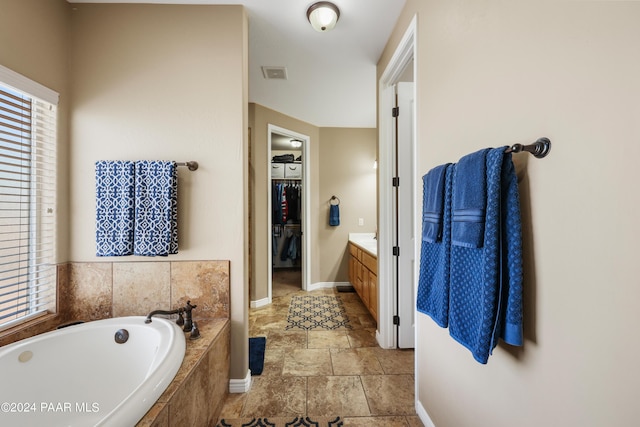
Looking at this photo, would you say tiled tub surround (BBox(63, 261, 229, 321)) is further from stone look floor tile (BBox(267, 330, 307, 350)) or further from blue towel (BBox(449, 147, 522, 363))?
blue towel (BBox(449, 147, 522, 363))

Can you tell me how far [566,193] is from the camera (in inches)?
26.3

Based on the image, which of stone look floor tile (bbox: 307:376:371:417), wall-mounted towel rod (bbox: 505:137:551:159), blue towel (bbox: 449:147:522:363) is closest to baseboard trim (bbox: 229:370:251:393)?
stone look floor tile (bbox: 307:376:371:417)

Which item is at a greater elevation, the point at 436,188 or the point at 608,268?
the point at 436,188

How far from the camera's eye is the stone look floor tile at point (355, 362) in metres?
1.98

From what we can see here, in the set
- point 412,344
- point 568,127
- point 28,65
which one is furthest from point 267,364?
point 28,65

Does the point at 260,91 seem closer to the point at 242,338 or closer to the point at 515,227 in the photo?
the point at 242,338

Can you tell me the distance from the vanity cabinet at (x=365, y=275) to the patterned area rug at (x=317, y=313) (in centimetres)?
32

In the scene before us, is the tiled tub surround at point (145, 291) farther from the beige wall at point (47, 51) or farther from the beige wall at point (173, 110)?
the beige wall at point (47, 51)

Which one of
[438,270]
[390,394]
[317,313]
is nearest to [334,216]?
[317,313]

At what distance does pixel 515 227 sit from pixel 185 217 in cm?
178

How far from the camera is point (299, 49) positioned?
2.18 m

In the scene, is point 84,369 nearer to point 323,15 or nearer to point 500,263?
point 500,263

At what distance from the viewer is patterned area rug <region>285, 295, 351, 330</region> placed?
2.76 metres

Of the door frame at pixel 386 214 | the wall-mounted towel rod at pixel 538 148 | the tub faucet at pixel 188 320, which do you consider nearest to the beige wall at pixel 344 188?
the door frame at pixel 386 214
